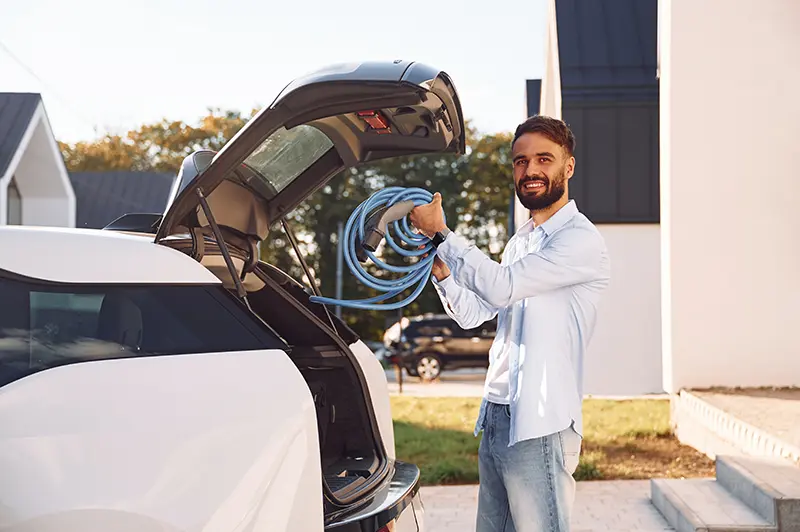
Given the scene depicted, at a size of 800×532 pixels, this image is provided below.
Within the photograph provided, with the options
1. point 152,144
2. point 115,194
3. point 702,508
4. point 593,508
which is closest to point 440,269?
point 702,508

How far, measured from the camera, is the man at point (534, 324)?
9.69 ft

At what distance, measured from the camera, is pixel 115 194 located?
2528 centimetres

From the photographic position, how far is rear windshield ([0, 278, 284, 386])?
238cm

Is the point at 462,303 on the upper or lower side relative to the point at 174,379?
upper

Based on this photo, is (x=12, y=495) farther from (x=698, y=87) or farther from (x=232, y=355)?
(x=698, y=87)

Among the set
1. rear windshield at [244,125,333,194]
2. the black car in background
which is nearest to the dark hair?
rear windshield at [244,125,333,194]

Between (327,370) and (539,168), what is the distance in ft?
3.32

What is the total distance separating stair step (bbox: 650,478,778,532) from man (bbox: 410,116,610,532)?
265 cm

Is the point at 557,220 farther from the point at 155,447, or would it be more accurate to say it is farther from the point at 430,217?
the point at 155,447

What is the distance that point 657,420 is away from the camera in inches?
412

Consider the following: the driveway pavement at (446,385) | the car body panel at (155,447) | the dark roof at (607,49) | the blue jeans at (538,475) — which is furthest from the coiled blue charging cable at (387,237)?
the driveway pavement at (446,385)

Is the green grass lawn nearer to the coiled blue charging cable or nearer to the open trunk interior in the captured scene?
the open trunk interior

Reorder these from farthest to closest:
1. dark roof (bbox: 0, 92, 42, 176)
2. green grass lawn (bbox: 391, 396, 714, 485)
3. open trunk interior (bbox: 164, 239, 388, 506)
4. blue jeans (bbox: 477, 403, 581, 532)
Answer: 1. dark roof (bbox: 0, 92, 42, 176)
2. green grass lawn (bbox: 391, 396, 714, 485)
3. open trunk interior (bbox: 164, 239, 388, 506)
4. blue jeans (bbox: 477, 403, 581, 532)

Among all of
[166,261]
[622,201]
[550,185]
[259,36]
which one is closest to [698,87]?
[622,201]
